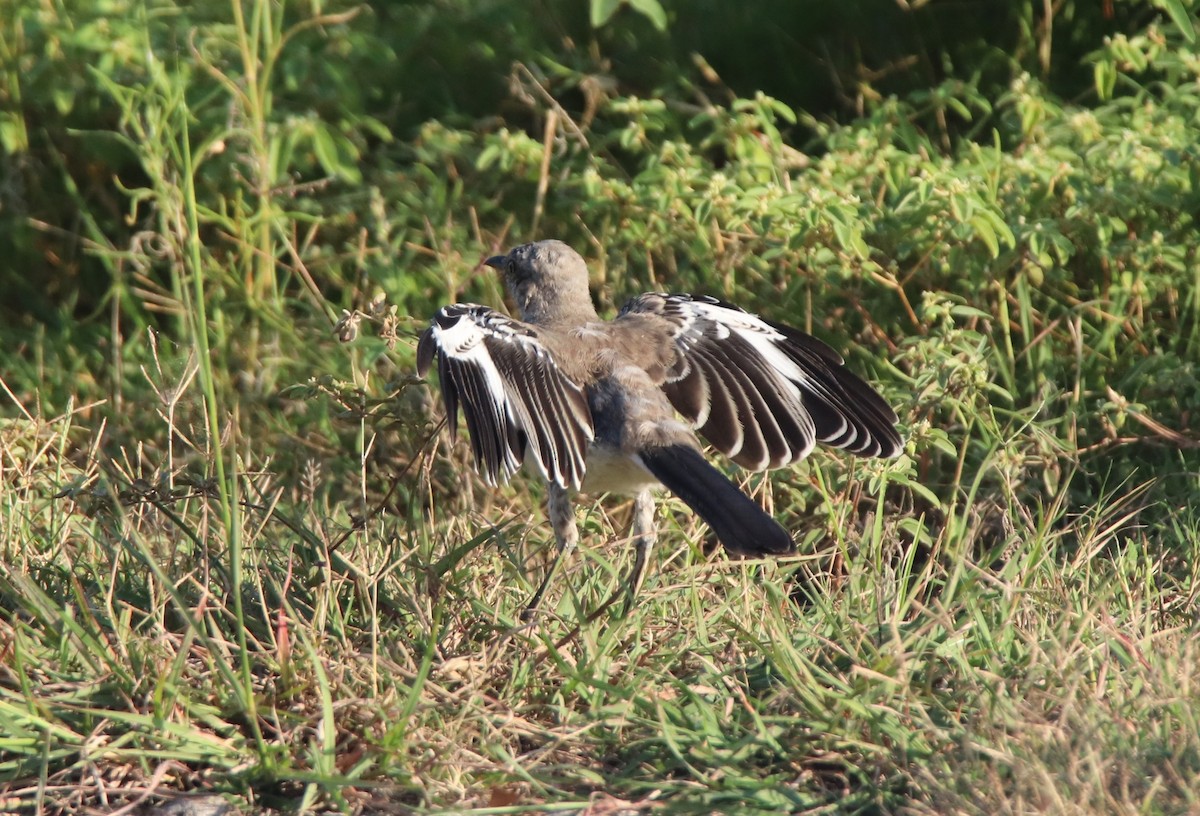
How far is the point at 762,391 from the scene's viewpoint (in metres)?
4.92

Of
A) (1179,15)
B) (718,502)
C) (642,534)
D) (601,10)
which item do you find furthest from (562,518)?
(1179,15)

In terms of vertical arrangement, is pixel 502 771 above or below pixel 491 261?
below

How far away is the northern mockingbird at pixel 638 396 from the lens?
14.4 feet

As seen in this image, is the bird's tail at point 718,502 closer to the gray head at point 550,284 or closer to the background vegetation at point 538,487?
the background vegetation at point 538,487

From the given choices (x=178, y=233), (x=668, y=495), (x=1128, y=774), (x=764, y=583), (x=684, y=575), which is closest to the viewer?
(x=1128, y=774)

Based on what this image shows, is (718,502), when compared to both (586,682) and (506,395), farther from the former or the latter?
(506,395)

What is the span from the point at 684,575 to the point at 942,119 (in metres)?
3.20

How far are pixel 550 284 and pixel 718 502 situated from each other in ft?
5.07

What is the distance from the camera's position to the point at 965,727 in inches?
137

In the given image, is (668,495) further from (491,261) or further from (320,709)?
(320,709)

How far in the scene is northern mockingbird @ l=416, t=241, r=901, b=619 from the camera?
14.4 feet

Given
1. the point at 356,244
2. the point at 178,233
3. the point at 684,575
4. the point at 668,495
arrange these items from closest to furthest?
the point at 684,575 < the point at 668,495 < the point at 178,233 < the point at 356,244

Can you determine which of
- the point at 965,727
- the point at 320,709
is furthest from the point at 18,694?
the point at 965,727

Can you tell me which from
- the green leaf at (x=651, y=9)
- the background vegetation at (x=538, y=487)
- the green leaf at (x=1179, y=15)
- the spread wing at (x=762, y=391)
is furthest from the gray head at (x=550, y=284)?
the green leaf at (x=1179, y=15)
